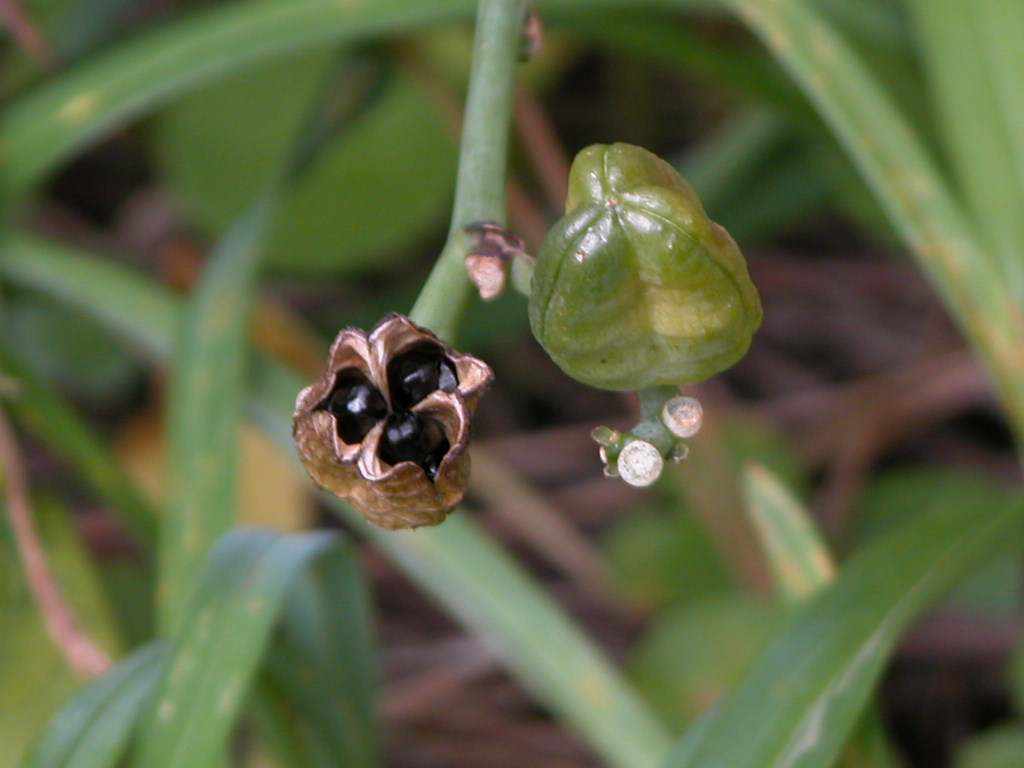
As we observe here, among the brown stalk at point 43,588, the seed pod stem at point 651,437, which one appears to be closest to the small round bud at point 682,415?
the seed pod stem at point 651,437

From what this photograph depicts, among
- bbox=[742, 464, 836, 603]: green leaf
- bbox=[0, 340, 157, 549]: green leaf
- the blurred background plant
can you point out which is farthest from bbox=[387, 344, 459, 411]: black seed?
bbox=[0, 340, 157, 549]: green leaf

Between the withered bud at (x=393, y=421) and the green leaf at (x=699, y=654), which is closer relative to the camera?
the withered bud at (x=393, y=421)

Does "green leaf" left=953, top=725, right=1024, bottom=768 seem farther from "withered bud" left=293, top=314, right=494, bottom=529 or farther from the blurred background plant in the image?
"withered bud" left=293, top=314, right=494, bottom=529

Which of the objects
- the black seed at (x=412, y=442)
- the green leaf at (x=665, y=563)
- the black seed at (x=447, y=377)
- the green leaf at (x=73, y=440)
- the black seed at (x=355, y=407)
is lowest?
the black seed at (x=412, y=442)

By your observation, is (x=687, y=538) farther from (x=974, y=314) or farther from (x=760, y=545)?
(x=974, y=314)

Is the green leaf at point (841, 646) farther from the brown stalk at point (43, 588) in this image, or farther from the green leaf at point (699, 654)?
the brown stalk at point (43, 588)
